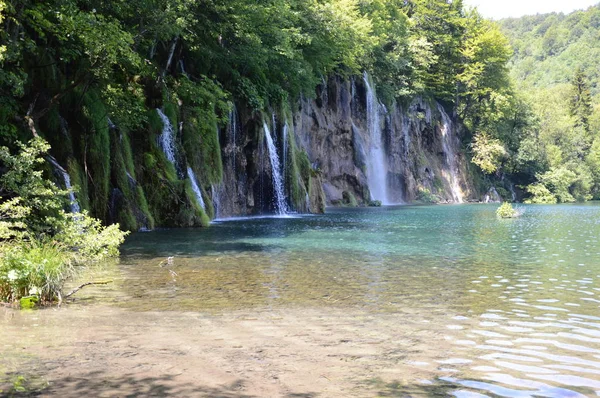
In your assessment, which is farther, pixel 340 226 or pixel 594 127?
pixel 594 127

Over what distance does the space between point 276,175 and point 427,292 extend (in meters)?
25.6

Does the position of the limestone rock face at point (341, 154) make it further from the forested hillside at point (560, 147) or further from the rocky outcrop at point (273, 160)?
the forested hillside at point (560, 147)

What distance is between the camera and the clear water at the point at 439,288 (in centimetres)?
643

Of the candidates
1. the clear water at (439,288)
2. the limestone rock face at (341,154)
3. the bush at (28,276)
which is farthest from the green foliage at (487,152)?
the bush at (28,276)

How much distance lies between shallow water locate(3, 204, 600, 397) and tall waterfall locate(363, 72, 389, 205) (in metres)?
36.5

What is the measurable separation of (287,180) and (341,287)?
2568cm

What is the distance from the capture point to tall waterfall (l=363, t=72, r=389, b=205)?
57.2 meters

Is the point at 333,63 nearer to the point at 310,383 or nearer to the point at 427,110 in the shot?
the point at 427,110

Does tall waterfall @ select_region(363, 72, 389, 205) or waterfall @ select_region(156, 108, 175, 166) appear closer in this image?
waterfall @ select_region(156, 108, 175, 166)

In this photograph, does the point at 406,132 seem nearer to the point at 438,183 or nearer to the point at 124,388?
the point at 438,183

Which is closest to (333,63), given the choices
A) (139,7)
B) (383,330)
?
(139,7)

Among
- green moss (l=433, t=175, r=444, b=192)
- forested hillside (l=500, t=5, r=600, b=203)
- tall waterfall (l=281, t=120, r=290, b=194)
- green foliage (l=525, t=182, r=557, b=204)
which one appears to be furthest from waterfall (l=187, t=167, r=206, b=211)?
green foliage (l=525, t=182, r=557, b=204)

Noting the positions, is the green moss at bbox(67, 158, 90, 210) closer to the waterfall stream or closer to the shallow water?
the shallow water

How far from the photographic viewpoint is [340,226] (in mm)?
27141
